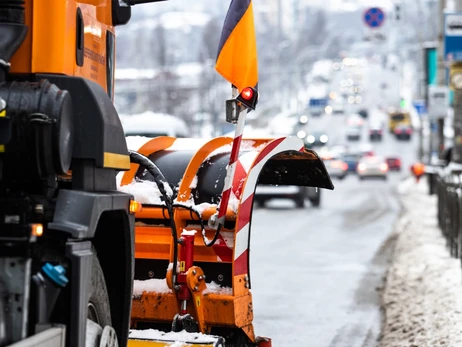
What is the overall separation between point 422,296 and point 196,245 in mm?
5076

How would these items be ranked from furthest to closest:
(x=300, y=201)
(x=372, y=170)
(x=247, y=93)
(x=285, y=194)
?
(x=372, y=170) < (x=300, y=201) < (x=285, y=194) < (x=247, y=93)

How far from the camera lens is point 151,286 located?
6.73 m

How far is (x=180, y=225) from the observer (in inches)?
267

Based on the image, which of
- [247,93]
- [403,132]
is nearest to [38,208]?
[247,93]

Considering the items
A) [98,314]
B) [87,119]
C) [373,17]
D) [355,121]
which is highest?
[373,17]

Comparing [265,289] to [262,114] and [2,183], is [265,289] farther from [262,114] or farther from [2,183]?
[262,114]

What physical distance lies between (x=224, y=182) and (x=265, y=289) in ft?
20.6

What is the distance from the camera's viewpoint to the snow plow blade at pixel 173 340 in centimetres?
572

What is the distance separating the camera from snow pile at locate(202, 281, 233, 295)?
6484mm

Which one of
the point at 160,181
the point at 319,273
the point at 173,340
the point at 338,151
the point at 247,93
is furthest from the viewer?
the point at 338,151

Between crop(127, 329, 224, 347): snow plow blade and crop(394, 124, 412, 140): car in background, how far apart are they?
100574 millimetres

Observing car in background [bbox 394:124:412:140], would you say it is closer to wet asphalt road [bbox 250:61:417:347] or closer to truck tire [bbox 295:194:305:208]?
truck tire [bbox 295:194:305:208]

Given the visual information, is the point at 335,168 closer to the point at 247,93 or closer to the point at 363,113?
the point at 247,93

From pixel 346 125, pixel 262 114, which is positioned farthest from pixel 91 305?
pixel 262 114
